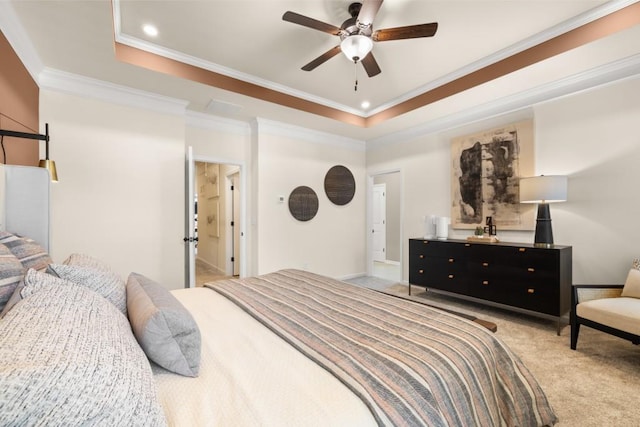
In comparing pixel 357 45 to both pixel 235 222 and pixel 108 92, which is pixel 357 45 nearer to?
pixel 108 92

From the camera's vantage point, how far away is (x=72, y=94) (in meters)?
2.99

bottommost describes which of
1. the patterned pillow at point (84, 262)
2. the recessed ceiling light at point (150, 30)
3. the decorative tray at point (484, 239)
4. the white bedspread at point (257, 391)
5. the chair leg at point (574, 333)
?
the chair leg at point (574, 333)

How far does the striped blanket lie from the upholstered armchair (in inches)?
51.1

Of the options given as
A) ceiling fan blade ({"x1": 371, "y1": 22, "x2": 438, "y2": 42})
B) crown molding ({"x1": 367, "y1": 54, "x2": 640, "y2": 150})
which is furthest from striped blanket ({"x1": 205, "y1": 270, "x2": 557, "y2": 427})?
crown molding ({"x1": 367, "y1": 54, "x2": 640, "y2": 150})

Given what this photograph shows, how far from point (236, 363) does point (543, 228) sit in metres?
3.40

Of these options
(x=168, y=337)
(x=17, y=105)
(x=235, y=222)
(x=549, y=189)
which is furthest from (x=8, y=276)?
(x=235, y=222)

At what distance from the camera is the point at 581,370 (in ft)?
7.04

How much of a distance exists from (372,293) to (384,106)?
3.19 meters

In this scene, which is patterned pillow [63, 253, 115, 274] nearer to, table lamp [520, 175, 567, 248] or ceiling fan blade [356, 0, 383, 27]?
ceiling fan blade [356, 0, 383, 27]

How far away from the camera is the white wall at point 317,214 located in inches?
170

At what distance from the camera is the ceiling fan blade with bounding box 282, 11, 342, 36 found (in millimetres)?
1976

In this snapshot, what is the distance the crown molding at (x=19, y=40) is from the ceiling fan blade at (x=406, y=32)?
103 inches

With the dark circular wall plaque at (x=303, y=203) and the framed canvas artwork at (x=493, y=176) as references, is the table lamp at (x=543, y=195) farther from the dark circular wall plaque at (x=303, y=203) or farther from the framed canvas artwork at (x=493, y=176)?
the dark circular wall plaque at (x=303, y=203)

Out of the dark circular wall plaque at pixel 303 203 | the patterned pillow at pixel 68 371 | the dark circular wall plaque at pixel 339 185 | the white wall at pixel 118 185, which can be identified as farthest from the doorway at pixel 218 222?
the patterned pillow at pixel 68 371
